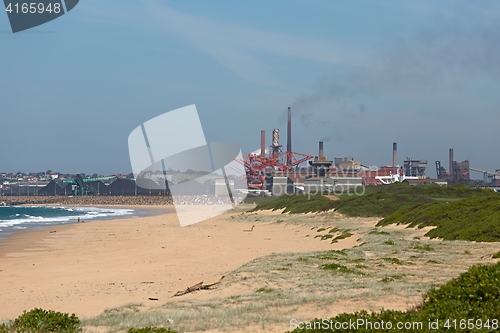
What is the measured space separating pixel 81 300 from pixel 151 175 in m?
162

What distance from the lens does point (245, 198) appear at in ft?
372

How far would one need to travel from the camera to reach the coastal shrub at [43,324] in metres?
8.03

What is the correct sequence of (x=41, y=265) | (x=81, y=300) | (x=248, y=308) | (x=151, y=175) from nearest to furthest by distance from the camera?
(x=248, y=308) → (x=81, y=300) → (x=41, y=265) → (x=151, y=175)

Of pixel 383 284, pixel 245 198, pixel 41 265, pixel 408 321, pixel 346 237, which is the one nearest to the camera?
pixel 408 321

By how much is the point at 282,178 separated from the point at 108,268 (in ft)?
300

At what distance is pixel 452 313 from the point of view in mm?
6965

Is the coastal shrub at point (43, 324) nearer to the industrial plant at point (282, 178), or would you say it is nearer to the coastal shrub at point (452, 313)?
the coastal shrub at point (452, 313)

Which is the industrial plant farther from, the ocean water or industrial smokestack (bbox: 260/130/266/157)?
the ocean water

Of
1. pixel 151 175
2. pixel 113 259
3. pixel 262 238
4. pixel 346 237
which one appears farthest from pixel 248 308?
pixel 151 175

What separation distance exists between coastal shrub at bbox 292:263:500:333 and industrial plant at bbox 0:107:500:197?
2890 inches

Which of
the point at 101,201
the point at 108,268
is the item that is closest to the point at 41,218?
the point at 108,268

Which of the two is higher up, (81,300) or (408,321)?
(408,321)

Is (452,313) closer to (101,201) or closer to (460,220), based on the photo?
(460,220)

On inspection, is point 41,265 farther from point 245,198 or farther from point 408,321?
point 245,198
